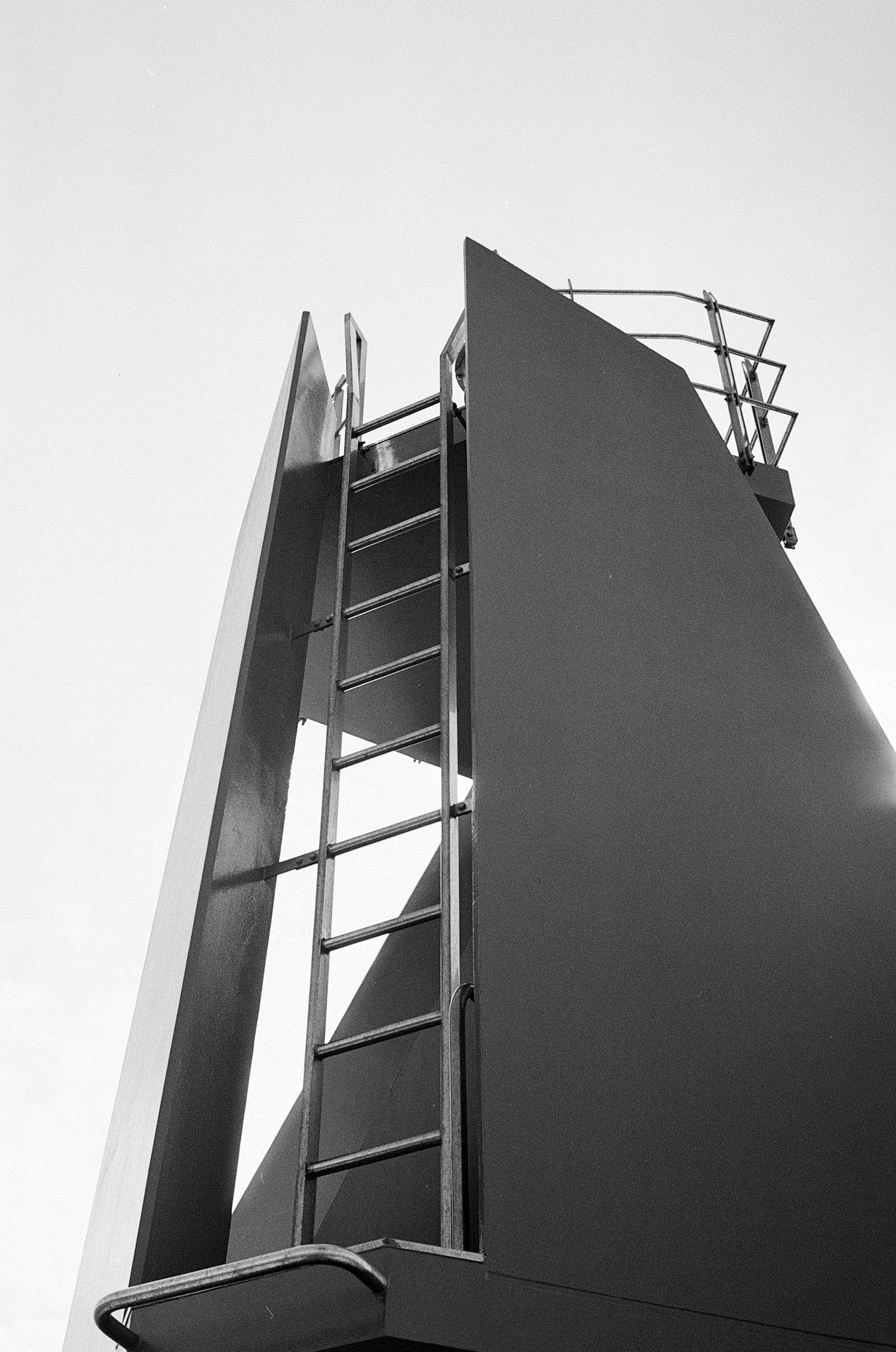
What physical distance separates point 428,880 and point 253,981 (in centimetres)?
147

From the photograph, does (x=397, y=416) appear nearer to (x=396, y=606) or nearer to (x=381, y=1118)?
(x=396, y=606)

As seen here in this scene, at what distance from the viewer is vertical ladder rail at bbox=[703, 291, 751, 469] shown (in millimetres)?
5324

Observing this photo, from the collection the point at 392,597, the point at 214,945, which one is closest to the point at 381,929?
the point at 214,945

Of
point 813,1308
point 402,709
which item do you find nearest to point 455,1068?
point 813,1308

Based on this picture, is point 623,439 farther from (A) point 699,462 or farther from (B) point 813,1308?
(B) point 813,1308

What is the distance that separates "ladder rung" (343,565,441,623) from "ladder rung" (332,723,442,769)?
19.4 inches

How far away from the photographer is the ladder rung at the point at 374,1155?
2482mm

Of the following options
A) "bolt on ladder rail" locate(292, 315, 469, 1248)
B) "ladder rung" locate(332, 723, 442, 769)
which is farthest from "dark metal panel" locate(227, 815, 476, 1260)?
"ladder rung" locate(332, 723, 442, 769)

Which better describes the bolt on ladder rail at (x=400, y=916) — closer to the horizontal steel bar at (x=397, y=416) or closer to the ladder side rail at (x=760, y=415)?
the horizontal steel bar at (x=397, y=416)

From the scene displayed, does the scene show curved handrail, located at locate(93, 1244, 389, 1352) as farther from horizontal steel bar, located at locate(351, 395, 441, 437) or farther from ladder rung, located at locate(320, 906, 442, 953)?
horizontal steel bar, located at locate(351, 395, 441, 437)

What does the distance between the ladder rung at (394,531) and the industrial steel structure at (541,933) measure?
0.02 meters

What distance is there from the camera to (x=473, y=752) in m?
2.78

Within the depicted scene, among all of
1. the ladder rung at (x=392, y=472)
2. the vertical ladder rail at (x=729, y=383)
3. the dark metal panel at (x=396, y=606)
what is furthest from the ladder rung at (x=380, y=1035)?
the vertical ladder rail at (x=729, y=383)

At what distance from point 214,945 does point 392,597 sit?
123 centimetres
